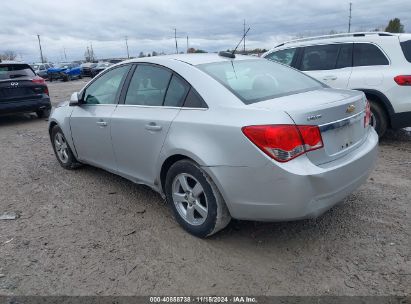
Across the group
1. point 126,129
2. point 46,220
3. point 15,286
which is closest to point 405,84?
point 126,129

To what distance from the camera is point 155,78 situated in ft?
12.6

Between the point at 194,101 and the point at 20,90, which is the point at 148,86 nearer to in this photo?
the point at 194,101

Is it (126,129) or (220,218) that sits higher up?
(126,129)

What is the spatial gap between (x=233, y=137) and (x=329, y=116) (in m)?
0.76

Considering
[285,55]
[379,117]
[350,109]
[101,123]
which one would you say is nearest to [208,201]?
[350,109]

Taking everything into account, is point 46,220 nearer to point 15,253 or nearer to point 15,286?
point 15,253

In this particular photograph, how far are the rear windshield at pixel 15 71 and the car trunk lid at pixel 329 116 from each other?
8.59 meters

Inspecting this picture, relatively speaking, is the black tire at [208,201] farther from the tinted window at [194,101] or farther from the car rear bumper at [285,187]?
the tinted window at [194,101]

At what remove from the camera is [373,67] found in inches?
243

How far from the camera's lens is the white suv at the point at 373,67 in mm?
5840

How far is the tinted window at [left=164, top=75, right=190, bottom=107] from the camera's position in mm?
3447

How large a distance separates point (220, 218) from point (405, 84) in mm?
4159

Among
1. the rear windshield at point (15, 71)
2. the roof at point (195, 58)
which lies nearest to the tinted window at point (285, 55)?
the roof at point (195, 58)

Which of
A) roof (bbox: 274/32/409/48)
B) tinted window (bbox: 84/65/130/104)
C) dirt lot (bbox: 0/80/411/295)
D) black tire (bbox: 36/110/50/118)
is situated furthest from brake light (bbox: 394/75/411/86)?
black tire (bbox: 36/110/50/118)
